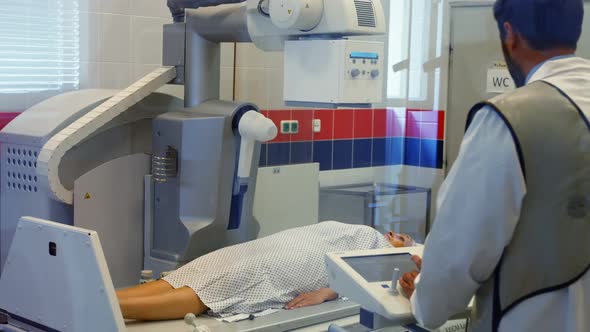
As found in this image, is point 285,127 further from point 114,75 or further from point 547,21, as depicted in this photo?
point 547,21

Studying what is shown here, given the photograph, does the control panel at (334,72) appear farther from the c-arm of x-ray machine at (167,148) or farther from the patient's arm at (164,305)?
the patient's arm at (164,305)

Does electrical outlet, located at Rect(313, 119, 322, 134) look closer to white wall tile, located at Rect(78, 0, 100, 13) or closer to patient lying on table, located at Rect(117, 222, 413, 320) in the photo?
patient lying on table, located at Rect(117, 222, 413, 320)

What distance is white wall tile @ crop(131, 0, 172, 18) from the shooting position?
3.06 m

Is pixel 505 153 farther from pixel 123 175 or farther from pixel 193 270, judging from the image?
pixel 123 175

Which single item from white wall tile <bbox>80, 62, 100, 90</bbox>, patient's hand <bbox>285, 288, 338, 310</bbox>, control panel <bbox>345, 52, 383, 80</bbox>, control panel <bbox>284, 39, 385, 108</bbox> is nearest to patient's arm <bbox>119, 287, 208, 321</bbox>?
patient's hand <bbox>285, 288, 338, 310</bbox>

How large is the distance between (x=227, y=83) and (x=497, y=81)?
52.8 inches

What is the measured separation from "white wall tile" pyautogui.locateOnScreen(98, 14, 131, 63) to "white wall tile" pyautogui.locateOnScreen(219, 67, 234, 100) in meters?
0.46

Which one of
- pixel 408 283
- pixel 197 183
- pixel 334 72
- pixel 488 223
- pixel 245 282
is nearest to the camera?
pixel 488 223

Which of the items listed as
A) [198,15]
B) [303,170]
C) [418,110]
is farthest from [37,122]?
[418,110]

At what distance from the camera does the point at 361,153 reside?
12.6ft

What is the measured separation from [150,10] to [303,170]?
0.95m

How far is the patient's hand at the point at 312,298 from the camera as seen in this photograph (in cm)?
243

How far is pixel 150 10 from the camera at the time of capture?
3.10m

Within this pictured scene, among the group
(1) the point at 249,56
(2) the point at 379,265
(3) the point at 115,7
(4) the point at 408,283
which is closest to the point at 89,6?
(3) the point at 115,7
